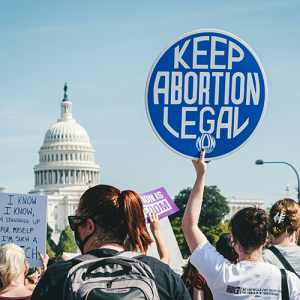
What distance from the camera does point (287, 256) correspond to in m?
3.28

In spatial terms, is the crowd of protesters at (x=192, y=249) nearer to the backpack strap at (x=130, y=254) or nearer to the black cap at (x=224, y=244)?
the backpack strap at (x=130, y=254)

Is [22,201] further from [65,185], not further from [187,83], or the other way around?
[65,185]

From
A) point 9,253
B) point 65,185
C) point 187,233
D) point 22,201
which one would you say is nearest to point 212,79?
point 187,233

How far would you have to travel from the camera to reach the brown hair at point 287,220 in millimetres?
3467

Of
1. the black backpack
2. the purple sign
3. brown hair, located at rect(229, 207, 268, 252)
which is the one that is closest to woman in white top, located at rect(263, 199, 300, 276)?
brown hair, located at rect(229, 207, 268, 252)

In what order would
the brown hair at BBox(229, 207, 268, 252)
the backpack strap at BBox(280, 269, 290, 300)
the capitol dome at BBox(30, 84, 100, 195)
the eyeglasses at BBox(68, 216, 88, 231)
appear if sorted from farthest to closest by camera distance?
the capitol dome at BBox(30, 84, 100, 195) < the brown hair at BBox(229, 207, 268, 252) < the backpack strap at BBox(280, 269, 290, 300) < the eyeglasses at BBox(68, 216, 88, 231)

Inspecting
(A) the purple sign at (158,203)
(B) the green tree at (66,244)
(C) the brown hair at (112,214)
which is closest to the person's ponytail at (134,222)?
(C) the brown hair at (112,214)

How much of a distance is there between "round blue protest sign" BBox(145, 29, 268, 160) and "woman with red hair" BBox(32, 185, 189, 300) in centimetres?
57

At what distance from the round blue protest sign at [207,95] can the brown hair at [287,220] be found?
65 centimetres

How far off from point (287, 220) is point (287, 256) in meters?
0.30

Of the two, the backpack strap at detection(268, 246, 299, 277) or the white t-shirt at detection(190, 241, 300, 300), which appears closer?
the white t-shirt at detection(190, 241, 300, 300)

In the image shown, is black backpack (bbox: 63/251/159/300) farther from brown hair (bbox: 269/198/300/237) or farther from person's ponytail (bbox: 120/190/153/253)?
brown hair (bbox: 269/198/300/237)

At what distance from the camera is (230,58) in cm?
321

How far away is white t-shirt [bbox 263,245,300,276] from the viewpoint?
322 cm
